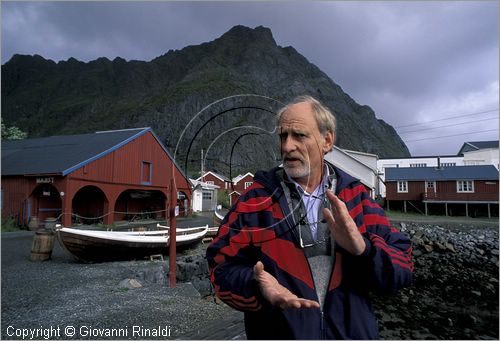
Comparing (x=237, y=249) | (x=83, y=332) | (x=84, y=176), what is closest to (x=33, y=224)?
(x=84, y=176)

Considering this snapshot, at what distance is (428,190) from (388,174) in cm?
394

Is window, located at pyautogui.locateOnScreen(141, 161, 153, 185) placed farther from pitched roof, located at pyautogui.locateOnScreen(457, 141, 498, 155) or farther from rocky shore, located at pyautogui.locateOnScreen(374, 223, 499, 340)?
pitched roof, located at pyautogui.locateOnScreen(457, 141, 498, 155)

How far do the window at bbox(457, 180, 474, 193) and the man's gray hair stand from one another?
3531 centimetres

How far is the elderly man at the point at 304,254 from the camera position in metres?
1.41

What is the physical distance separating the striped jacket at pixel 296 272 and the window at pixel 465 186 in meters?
35.3

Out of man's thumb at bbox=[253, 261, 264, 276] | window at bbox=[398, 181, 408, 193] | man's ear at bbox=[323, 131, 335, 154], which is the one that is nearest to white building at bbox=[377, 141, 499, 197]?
window at bbox=[398, 181, 408, 193]

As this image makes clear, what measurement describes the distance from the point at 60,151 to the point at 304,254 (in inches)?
931

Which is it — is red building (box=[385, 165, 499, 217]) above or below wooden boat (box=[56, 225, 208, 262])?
above

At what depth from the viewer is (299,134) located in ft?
5.22

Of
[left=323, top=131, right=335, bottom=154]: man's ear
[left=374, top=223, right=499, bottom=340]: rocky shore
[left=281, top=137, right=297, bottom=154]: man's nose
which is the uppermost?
[left=323, top=131, right=335, bottom=154]: man's ear

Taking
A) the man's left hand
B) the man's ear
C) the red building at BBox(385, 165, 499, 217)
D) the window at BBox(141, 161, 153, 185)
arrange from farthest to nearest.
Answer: the red building at BBox(385, 165, 499, 217) → the window at BBox(141, 161, 153, 185) → the man's ear → the man's left hand

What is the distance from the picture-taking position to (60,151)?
21406 millimetres

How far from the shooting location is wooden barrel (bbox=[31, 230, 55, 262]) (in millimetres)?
10641

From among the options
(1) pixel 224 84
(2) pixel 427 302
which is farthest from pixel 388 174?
(1) pixel 224 84
